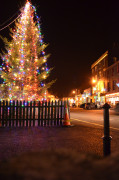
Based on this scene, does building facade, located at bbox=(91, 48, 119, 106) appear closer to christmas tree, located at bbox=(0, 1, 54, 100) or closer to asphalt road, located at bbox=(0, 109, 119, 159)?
christmas tree, located at bbox=(0, 1, 54, 100)

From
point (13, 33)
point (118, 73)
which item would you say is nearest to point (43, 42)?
point (13, 33)

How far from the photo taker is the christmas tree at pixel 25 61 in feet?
48.1

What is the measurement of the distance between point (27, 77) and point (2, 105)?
5.19 m

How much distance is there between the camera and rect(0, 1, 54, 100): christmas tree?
48.1 feet

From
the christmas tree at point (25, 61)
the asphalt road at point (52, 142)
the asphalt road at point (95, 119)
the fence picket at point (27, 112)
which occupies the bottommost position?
the asphalt road at point (95, 119)

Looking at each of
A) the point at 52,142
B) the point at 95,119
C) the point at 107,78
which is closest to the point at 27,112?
the point at 52,142

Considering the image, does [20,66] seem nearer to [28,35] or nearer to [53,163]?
[28,35]

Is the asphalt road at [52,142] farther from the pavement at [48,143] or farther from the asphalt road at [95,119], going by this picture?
the asphalt road at [95,119]

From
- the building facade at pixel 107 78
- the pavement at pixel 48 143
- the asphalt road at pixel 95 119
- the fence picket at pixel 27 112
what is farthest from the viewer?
the building facade at pixel 107 78

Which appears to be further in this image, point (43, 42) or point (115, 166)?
point (43, 42)

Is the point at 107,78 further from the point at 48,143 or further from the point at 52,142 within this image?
the point at 48,143

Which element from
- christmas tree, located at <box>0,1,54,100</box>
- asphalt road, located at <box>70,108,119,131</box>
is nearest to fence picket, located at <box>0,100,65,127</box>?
asphalt road, located at <box>70,108,119,131</box>

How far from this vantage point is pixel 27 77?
49.2 ft

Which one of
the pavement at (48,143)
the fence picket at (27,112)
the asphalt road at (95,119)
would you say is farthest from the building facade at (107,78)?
the pavement at (48,143)
